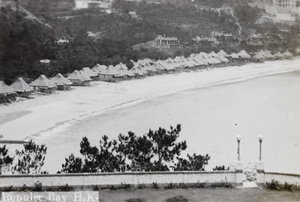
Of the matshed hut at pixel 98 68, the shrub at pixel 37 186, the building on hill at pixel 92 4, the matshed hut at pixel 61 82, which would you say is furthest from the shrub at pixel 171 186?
the matshed hut at pixel 98 68

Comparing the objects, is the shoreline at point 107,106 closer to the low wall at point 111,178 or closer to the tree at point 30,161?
the tree at point 30,161

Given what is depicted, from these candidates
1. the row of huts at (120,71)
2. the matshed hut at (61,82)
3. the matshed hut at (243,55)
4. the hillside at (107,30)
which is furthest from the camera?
the matshed hut at (243,55)

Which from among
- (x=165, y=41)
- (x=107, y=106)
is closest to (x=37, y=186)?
(x=107, y=106)

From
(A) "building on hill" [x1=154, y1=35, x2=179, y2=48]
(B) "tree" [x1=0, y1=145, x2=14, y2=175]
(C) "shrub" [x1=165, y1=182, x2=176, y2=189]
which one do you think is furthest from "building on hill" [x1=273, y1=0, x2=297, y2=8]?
(B) "tree" [x1=0, y1=145, x2=14, y2=175]

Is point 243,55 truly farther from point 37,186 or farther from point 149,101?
point 37,186

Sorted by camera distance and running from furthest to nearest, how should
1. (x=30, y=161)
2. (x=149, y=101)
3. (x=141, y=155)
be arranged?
(x=149, y=101), (x=30, y=161), (x=141, y=155)

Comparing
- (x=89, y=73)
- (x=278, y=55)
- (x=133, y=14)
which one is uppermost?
(x=133, y=14)
